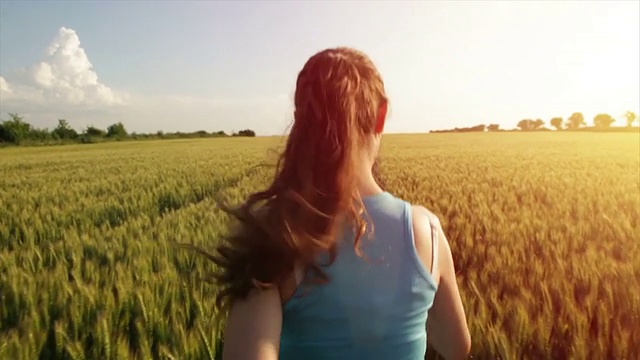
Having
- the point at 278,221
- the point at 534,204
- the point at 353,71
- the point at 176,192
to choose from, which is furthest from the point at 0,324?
the point at 176,192

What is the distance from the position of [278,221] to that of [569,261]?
8.08 feet

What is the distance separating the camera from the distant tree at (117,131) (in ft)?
197

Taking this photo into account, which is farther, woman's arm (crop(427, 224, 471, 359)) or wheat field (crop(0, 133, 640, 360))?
wheat field (crop(0, 133, 640, 360))

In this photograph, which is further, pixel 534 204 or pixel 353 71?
pixel 534 204

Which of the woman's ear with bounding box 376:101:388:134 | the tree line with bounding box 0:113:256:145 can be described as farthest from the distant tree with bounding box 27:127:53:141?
the woman's ear with bounding box 376:101:388:134

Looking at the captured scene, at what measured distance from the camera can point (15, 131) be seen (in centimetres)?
5659

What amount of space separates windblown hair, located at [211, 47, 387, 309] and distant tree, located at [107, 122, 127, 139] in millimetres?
61127

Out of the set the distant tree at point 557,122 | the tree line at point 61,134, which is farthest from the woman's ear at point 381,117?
the distant tree at point 557,122

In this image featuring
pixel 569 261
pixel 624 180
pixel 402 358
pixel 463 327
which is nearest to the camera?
pixel 402 358

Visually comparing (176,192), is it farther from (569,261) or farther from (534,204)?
(569,261)

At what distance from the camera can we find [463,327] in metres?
1.78

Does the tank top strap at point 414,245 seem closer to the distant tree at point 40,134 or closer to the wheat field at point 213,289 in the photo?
the wheat field at point 213,289

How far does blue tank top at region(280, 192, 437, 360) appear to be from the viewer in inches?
55.7

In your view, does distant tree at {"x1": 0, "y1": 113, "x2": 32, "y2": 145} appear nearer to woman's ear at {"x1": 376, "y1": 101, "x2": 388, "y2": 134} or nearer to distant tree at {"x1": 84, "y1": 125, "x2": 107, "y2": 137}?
distant tree at {"x1": 84, "y1": 125, "x2": 107, "y2": 137}
